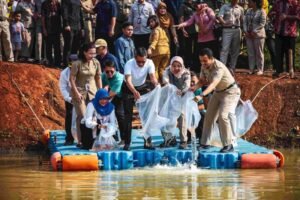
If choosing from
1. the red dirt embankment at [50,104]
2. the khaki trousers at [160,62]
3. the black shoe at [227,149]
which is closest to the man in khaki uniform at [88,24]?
the red dirt embankment at [50,104]

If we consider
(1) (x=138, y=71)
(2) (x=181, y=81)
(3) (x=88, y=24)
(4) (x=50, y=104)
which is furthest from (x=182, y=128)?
(3) (x=88, y=24)

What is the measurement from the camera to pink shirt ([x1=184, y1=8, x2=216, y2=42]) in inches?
1037

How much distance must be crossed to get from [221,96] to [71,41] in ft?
24.4

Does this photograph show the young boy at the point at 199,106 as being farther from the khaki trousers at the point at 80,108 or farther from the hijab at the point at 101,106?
the khaki trousers at the point at 80,108

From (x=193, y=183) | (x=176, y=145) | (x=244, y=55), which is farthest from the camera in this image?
(x=244, y=55)

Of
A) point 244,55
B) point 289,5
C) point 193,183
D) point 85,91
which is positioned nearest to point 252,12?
point 289,5

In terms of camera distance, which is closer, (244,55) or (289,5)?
(289,5)

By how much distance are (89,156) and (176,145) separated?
6.83 feet

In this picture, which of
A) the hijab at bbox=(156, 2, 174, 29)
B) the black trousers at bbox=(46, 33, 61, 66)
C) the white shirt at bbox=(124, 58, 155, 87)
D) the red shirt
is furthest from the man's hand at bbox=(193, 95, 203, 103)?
the black trousers at bbox=(46, 33, 61, 66)

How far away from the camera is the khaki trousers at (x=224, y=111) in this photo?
67.4 ft

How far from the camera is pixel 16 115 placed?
25.6 meters

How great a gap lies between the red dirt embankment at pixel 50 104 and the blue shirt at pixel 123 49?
2142 millimetres

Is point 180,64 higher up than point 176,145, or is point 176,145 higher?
point 180,64

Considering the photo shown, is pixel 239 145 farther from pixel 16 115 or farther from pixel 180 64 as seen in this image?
pixel 16 115
